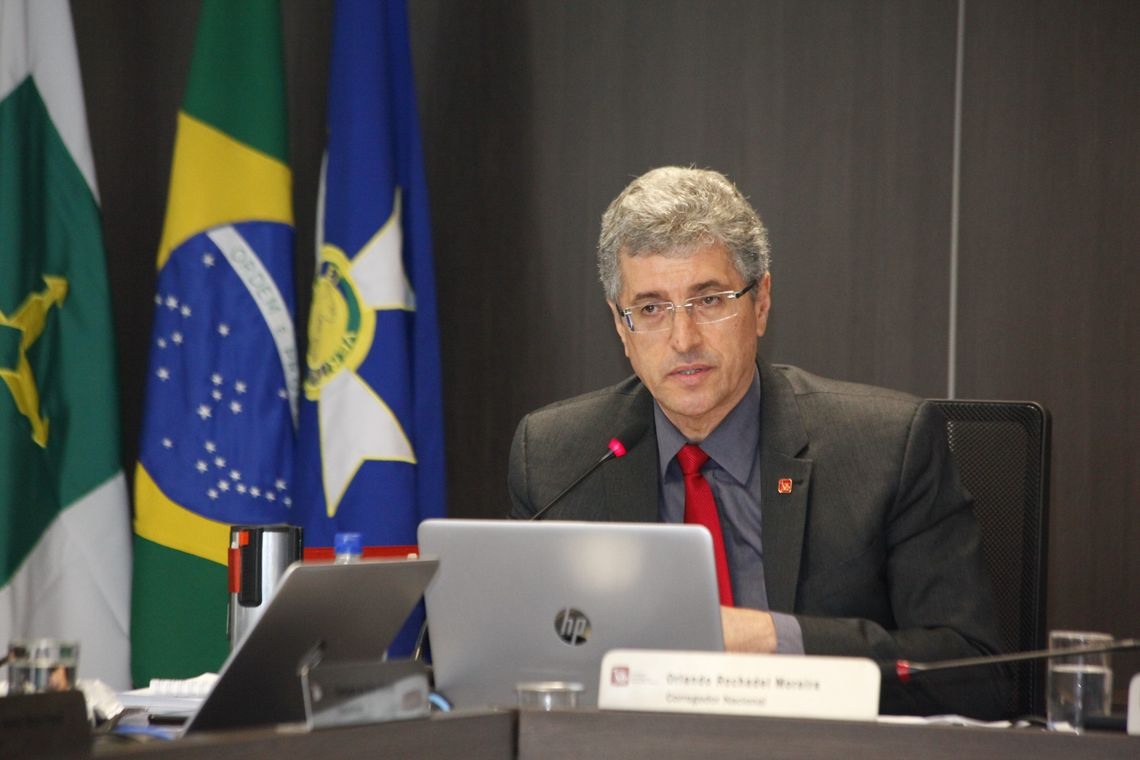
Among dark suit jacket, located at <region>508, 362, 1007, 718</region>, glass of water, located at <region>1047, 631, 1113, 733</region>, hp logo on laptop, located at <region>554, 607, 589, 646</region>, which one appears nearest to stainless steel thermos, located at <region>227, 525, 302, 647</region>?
hp logo on laptop, located at <region>554, 607, 589, 646</region>

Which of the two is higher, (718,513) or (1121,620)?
(718,513)

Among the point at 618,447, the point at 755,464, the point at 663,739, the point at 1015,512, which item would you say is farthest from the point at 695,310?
the point at 663,739

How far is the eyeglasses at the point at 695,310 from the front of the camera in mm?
2236

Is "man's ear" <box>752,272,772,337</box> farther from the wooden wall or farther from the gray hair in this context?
the wooden wall

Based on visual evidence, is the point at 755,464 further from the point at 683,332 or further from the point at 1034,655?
the point at 1034,655

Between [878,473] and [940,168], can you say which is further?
[940,168]

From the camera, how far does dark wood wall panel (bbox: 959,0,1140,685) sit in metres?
3.13

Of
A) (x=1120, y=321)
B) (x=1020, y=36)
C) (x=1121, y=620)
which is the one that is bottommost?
(x=1121, y=620)

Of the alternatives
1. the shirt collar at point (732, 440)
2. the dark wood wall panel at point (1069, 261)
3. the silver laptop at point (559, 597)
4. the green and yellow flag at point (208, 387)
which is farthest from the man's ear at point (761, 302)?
the green and yellow flag at point (208, 387)

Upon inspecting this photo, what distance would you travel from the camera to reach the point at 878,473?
2145 millimetres

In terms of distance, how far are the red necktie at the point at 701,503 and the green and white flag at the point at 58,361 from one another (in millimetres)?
1542

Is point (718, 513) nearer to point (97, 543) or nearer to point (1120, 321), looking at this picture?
point (1120, 321)

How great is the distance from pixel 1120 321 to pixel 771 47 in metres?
1.09

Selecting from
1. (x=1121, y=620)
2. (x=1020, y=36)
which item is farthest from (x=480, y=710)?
(x=1020, y=36)
